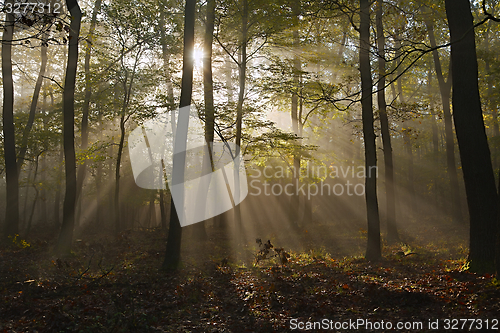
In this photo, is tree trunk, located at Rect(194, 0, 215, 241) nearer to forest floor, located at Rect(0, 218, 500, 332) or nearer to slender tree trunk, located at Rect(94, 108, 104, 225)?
forest floor, located at Rect(0, 218, 500, 332)

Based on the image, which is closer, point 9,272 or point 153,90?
point 9,272

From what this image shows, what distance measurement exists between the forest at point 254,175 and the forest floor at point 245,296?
0.05m

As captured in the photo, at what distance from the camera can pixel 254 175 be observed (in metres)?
25.7

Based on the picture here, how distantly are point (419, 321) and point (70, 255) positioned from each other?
1072 centimetres

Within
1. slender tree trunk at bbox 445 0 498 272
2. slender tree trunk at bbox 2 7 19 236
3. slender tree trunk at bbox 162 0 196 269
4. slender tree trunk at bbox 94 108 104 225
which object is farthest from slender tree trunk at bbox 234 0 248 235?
slender tree trunk at bbox 94 108 104 225

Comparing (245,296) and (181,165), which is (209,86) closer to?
(181,165)

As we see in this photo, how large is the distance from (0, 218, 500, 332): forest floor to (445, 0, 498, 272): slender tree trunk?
74cm

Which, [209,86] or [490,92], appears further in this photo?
[490,92]

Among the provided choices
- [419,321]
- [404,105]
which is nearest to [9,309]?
[419,321]

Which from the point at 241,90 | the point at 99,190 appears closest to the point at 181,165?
the point at 241,90

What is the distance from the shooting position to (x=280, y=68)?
13.4 meters

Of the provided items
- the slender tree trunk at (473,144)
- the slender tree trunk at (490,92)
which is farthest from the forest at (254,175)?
the slender tree trunk at (490,92)

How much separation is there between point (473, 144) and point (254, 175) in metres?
19.7

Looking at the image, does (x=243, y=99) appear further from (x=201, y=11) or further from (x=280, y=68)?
(x=201, y=11)
